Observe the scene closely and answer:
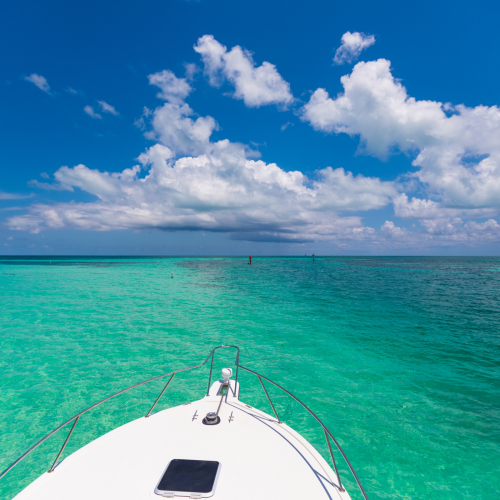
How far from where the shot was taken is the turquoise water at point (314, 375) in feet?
20.3

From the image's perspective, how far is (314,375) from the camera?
10.4m

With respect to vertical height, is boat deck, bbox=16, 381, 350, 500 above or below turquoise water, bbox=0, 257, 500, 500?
above

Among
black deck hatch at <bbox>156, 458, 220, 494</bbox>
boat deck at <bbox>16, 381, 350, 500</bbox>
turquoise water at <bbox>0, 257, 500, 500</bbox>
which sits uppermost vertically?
black deck hatch at <bbox>156, 458, 220, 494</bbox>

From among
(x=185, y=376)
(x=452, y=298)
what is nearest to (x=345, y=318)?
(x=185, y=376)

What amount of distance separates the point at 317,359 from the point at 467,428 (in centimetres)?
558

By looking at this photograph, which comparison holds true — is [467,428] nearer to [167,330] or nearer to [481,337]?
[481,337]

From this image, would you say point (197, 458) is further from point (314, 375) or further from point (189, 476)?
point (314, 375)

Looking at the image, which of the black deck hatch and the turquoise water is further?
the turquoise water

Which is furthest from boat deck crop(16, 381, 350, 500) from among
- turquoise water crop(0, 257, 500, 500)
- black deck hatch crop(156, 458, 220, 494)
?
turquoise water crop(0, 257, 500, 500)

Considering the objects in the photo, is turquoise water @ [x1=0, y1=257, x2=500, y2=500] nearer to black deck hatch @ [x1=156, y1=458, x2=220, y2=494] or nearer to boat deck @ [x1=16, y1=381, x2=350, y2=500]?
boat deck @ [x1=16, y1=381, x2=350, y2=500]

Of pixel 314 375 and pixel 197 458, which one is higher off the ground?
pixel 197 458

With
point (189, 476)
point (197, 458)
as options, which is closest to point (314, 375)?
point (197, 458)

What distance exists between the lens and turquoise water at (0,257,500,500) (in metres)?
6.20

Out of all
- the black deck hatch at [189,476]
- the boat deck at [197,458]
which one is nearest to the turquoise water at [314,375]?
the boat deck at [197,458]
